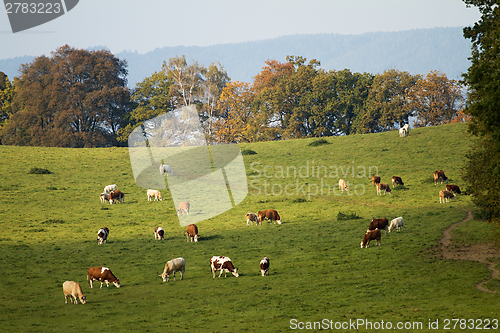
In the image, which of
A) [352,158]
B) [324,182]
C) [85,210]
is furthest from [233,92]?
[85,210]

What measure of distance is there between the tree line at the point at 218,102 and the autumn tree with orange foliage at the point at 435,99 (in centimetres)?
16

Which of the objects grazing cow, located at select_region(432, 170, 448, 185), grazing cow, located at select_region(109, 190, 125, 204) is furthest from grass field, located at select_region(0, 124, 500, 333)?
grazing cow, located at select_region(109, 190, 125, 204)

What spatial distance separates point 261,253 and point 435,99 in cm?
6039

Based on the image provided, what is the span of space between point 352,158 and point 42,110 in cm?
5519

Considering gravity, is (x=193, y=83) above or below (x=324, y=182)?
above

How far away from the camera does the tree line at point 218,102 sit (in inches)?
2977

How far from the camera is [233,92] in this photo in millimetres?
87000

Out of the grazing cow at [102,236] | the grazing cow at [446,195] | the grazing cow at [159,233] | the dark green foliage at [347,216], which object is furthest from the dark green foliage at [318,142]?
the grazing cow at [102,236]

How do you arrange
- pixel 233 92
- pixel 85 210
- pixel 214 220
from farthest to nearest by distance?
pixel 233 92, pixel 85 210, pixel 214 220

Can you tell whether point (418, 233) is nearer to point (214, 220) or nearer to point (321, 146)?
point (214, 220)

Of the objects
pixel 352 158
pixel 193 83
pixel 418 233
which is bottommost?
pixel 418 233

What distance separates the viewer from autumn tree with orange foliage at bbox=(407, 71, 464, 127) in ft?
243

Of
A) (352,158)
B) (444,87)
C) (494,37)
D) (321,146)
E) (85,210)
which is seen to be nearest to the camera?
(494,37)

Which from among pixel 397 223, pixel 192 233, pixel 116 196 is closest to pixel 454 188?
pixel 397 223
